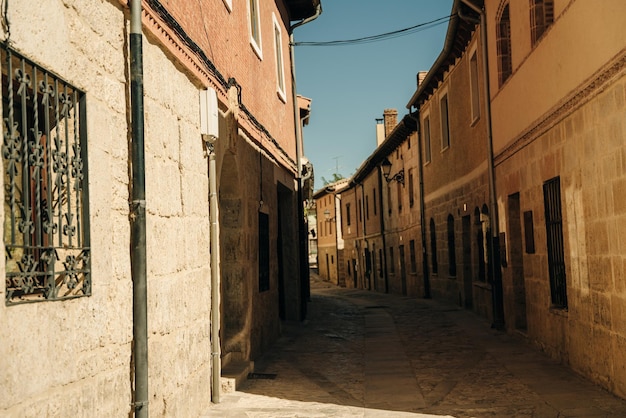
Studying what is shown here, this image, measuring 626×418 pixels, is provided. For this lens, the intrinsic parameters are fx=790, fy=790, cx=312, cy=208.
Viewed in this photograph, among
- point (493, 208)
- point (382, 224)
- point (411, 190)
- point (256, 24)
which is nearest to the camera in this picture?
point (256, 24)

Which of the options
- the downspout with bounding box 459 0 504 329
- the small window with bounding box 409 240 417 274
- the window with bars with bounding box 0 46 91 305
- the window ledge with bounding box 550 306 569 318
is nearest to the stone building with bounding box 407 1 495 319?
the downspout with bounding box 459 0 504 329

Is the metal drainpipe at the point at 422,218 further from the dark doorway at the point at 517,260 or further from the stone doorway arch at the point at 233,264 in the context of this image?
the stone doorway arch at the point at 233,264

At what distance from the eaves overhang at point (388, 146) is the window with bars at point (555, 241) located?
13.2m

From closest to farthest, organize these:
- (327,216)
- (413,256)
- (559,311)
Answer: (559,311) < (413,256) < (327,216)

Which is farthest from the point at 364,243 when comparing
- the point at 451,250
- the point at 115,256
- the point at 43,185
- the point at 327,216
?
the point at 43,185

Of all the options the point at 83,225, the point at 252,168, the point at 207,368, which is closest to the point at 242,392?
the point at 207,368

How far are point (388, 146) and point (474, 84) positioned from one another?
12100mm

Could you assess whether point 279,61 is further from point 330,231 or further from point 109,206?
point 330,231

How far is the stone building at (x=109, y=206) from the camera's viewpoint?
146 inches

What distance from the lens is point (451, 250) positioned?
63.9ft

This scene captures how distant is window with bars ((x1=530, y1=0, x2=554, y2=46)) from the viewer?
1023 cm

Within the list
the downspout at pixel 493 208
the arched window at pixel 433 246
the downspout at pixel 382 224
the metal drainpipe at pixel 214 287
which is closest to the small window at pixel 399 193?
the downspout at pixel 382 224

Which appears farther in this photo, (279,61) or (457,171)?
(457,171)

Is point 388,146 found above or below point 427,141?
above
